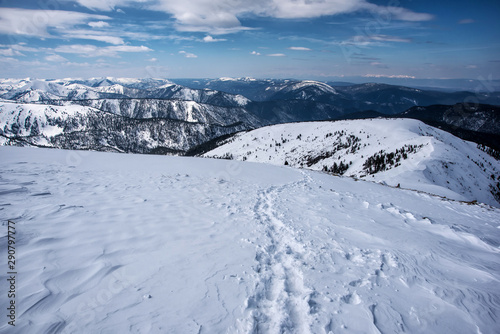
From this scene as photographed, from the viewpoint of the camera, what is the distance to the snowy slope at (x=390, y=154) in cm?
2642

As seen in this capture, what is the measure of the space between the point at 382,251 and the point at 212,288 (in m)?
5.44

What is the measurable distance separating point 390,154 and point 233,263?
1541 inches

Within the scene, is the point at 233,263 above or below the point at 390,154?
above

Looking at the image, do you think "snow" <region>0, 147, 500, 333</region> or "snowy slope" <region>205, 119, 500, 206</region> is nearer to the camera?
"snow" <region>0, 147, 500, 333</region>

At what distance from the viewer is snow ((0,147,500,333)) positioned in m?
4.03

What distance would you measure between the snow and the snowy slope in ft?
55.3

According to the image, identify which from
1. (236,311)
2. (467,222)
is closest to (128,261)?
(236,311)

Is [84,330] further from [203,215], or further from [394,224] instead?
[394,224]

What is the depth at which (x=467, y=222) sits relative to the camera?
416 inches

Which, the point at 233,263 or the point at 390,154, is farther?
the point at 390,154

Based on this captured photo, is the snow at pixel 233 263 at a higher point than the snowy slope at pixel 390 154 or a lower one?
higher

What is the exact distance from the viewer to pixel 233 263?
5730 millimetres

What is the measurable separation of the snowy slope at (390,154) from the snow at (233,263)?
1685cm

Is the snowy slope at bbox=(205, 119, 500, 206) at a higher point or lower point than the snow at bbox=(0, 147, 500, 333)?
lower
